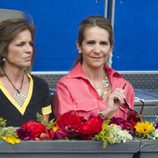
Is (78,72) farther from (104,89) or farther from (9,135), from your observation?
(9,135)

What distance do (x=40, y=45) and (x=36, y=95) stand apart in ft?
3.95

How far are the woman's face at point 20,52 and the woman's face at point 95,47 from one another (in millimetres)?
314

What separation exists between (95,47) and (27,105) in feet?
1.64

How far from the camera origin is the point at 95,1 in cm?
414

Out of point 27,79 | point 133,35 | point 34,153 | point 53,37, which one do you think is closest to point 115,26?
point 133,35

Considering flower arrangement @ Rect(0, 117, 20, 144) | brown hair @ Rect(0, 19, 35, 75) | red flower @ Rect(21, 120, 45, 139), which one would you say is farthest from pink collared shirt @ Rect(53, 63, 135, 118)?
flower arrangement @ Rect(0, 117, 20, 144)

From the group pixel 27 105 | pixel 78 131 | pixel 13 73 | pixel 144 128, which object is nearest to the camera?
pixel 78 131

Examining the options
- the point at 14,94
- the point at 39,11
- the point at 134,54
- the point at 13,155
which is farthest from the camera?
the point at 134,54

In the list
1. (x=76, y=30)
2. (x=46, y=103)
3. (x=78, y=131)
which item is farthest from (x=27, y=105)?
(x=76, y=30)

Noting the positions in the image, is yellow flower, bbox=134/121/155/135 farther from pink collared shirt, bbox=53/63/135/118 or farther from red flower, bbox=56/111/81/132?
pink collared shirt, bbox=53/63/135/118

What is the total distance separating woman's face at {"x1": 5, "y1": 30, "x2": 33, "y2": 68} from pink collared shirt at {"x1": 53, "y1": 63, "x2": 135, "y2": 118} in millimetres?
246

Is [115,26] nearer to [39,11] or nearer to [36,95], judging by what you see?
[39,11]

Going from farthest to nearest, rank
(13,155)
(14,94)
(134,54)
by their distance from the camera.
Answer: (134,54)
(14,94)
(13,155)

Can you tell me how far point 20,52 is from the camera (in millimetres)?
2949
